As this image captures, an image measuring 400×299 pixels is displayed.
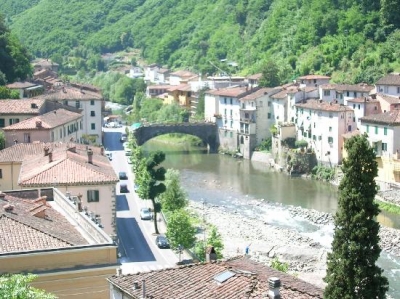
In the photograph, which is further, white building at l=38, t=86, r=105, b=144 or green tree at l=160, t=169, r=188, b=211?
white building at l=38, t=86, r=105, b=144

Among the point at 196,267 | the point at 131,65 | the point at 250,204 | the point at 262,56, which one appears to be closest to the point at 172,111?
the point at 262,56

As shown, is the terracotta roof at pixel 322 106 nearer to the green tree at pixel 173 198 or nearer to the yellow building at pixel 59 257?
the green tree at pixel 173 198

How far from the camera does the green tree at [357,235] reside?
59.8ft

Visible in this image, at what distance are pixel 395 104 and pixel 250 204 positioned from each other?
63.4ft

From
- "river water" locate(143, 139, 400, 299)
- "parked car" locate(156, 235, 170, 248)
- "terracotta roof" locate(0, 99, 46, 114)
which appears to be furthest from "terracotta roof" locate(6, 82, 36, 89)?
"parked car" locate(156, 235, 170, 248)

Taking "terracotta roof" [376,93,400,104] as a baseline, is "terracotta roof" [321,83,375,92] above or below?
above

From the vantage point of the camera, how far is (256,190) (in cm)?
7019

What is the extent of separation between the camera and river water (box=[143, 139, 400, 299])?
56438 millimetres

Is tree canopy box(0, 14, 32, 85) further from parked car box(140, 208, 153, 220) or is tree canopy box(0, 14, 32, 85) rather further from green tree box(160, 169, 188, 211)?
parked car box(140, 208, 153, 220)

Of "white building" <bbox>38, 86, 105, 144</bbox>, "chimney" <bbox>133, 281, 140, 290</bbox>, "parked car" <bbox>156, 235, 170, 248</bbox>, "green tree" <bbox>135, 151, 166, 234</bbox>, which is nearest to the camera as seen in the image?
"chimney" <bbox>133, 281, 140, 290</bbox>

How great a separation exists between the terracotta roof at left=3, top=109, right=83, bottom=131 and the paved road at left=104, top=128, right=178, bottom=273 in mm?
6800

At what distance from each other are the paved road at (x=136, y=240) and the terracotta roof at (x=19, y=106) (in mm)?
9357

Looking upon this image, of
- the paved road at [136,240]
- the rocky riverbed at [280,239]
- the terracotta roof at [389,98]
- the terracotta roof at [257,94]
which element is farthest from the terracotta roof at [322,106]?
the paved road at [136,240]

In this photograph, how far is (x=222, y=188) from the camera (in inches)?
2822
